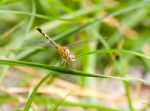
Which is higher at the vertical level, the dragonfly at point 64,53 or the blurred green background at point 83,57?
the blurred green background at point 83,57

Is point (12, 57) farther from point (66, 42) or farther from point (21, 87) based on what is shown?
point (66, 42)

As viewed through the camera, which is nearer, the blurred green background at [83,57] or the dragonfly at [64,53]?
the dragonfly at [64,53]

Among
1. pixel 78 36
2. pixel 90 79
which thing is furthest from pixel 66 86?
pixel 78 36

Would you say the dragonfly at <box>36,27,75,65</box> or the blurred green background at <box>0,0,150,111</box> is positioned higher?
the blurred green background at <box>0,0,150,111</box>

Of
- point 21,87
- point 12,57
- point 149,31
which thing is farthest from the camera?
point 149,31

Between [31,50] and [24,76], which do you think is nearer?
[31,50]

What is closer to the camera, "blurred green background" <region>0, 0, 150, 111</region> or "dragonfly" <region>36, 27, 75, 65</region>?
"dragonfly" <region>36, 27, 75, 65</region>

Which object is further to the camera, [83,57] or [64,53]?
[83,57]

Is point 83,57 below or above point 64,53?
above
